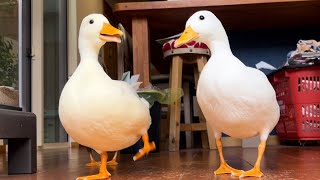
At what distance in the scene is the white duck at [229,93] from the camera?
3.13 ft

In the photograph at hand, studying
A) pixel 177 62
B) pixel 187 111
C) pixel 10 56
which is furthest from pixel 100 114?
pixel 187 111

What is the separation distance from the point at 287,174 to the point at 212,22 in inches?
15.0

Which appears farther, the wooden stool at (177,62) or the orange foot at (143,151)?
the wooden stool at (177,62)

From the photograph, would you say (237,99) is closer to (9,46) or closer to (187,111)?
(9,46)

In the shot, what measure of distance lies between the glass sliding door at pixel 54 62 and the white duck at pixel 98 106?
2035 millimetres

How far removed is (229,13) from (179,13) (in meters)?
0.24

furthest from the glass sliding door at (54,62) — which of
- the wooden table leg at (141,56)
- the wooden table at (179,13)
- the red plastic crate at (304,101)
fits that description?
the red plastic crate at (304,101)

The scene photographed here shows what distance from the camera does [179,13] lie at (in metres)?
1.98

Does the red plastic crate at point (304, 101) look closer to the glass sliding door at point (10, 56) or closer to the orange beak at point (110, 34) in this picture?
the glass sliding door at point (10, 56)

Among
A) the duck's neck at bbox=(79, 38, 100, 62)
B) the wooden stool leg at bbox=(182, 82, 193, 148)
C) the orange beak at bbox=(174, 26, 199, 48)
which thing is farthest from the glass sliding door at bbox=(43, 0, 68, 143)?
the orange beak at bbox=(174, 26, 199, 48)

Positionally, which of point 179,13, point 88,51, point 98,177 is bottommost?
point 98,177

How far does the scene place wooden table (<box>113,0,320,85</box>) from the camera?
188cm

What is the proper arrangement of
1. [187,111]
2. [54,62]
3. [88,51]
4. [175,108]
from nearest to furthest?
[88,51]
[175,108]
[187,111]
[54,62]

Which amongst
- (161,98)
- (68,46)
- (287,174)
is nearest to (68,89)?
(287,174)
